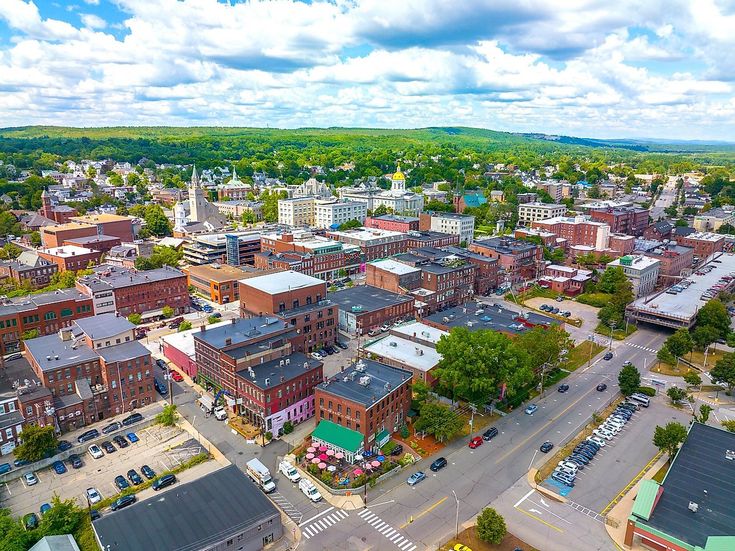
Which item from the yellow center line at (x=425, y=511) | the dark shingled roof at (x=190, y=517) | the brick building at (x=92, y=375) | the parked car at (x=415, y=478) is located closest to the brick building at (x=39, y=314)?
the brick building at (x=92, y=375)

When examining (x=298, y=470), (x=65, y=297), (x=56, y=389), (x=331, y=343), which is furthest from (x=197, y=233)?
(x=298, y=470)

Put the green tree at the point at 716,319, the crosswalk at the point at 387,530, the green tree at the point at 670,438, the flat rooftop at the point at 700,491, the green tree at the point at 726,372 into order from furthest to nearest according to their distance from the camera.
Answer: the green tree at the point at 716,319, the green tree at the point at 726,372, the green tree at the point at 670,438, the crosswalk at the point at 387,530, the flat rooftop at the point at 700,491

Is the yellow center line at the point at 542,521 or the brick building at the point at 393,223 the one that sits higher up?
the brick building at the point at 393,223

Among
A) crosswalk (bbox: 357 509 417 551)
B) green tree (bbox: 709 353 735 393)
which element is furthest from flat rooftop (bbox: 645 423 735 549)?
crosswalk (bbox: 357 509 417 551)

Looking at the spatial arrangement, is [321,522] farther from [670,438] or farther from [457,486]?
[670,438]

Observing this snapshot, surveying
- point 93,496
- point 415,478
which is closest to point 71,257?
point 93,496

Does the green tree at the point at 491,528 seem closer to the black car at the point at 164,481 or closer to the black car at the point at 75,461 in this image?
the black car at the point at 164,481
